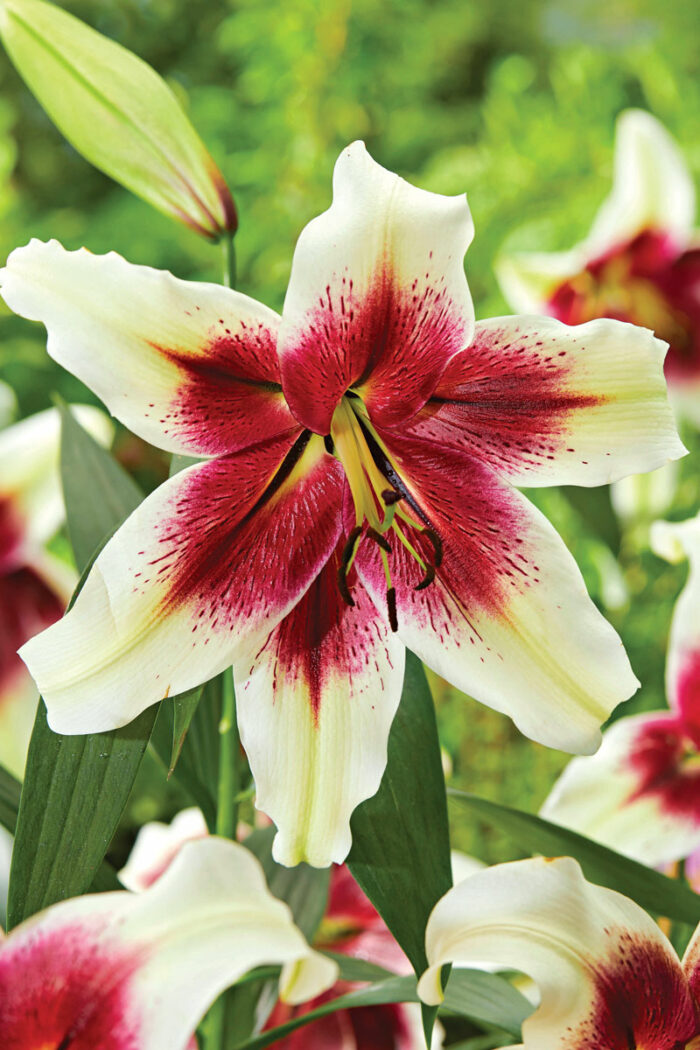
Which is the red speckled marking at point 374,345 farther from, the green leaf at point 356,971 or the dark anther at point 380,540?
the green leaf at point 356,971

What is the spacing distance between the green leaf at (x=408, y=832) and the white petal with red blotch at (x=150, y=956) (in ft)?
0.20

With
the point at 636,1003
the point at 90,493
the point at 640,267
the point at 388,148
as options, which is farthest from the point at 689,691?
the point at 388,148

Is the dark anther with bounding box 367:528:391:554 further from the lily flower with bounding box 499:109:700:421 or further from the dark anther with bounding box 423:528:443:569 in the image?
the lily flower with bounding box 499:109:700:421

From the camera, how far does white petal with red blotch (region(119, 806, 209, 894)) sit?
502mm

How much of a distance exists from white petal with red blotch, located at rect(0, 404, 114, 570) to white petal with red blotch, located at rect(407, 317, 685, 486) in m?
0.28

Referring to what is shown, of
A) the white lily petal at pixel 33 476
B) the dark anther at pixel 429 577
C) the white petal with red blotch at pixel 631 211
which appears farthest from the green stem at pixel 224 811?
the white petal with red blotch at pixel 631 211

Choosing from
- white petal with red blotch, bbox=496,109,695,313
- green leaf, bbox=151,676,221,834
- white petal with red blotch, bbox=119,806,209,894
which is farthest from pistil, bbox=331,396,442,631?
white petal with red blotch, bbox=496,109,695,313

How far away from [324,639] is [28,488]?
0.29 meters

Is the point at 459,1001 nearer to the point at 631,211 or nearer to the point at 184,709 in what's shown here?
the point at 184,709

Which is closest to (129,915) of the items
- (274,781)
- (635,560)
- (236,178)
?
(274,781)

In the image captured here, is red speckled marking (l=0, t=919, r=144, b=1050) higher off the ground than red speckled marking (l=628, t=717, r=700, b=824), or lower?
higher

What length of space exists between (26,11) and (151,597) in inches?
7.9

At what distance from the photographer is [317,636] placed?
12.5 inches

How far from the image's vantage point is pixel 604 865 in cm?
37
